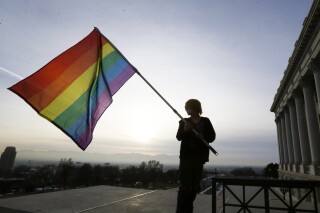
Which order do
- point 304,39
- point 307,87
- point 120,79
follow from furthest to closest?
point 307,87 < point 304,39 < point 120,79

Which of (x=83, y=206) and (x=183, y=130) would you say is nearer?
(x=183, y=130)

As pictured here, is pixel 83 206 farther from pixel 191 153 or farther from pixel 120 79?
pixel 191 153

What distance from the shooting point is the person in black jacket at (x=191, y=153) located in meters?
4.23

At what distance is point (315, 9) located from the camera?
58.6 feet

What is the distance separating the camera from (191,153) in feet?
→ 14.3

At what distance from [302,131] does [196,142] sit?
27381 mm

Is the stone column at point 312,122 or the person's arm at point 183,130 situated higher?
the stone column at point 312,122

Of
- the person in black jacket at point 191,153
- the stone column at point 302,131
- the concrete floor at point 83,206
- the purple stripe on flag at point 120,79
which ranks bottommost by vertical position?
the concrete floor at point 83,206

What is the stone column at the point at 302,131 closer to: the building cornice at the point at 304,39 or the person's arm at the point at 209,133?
the building cornice at the point at 304,39

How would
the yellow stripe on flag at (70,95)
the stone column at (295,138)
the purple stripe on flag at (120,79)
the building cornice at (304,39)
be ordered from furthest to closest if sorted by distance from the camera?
the stone column at (295,138)
the building cornice at (304,39)
the purple stripe on flag at (120,79)
the yellow stripe on flag at (70,95)

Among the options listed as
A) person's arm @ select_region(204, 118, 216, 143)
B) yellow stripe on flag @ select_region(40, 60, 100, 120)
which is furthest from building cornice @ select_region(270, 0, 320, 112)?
yellow stripe on flag @ select_region(40, 60, 100, 120)

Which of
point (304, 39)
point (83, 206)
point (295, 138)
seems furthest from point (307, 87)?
point (83, 206)

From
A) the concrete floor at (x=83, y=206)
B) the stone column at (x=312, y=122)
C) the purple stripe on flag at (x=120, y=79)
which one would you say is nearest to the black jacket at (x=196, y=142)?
the purple stripe on flag at (x=120, y=79)

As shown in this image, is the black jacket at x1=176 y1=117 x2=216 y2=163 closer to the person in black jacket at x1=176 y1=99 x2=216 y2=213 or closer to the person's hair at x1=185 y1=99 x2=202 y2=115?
the person in black jacket at x1=176 y1=99 x2=216 y2=213
